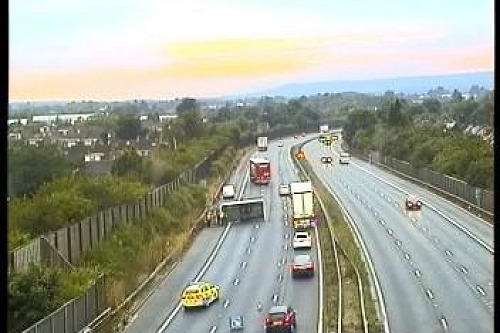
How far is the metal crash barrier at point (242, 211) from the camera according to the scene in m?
20.0

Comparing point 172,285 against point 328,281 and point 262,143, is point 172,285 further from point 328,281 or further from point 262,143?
point 262,143

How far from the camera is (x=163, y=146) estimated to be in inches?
1153

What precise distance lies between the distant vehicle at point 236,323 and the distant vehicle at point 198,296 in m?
1.06

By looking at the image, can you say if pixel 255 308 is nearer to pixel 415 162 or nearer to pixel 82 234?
pixel 82 234

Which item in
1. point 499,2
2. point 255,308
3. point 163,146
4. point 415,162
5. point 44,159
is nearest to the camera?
point 499,2

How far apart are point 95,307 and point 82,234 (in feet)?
9.47

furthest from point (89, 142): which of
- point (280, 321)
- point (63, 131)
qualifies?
point (280, 321)

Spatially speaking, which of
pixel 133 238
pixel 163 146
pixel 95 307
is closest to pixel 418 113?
pixel 163 146

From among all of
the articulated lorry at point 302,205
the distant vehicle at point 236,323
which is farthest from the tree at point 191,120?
the distant vehicle at point 236,323

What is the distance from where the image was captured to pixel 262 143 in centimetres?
3478

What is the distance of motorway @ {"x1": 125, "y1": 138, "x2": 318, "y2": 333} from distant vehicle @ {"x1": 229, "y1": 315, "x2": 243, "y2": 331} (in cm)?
7

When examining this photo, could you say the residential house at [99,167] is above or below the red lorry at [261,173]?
above

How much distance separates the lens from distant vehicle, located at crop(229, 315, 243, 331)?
9055 mm

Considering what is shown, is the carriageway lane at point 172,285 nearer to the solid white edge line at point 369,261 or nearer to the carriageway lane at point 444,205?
the solid white edge line at point 369,261
